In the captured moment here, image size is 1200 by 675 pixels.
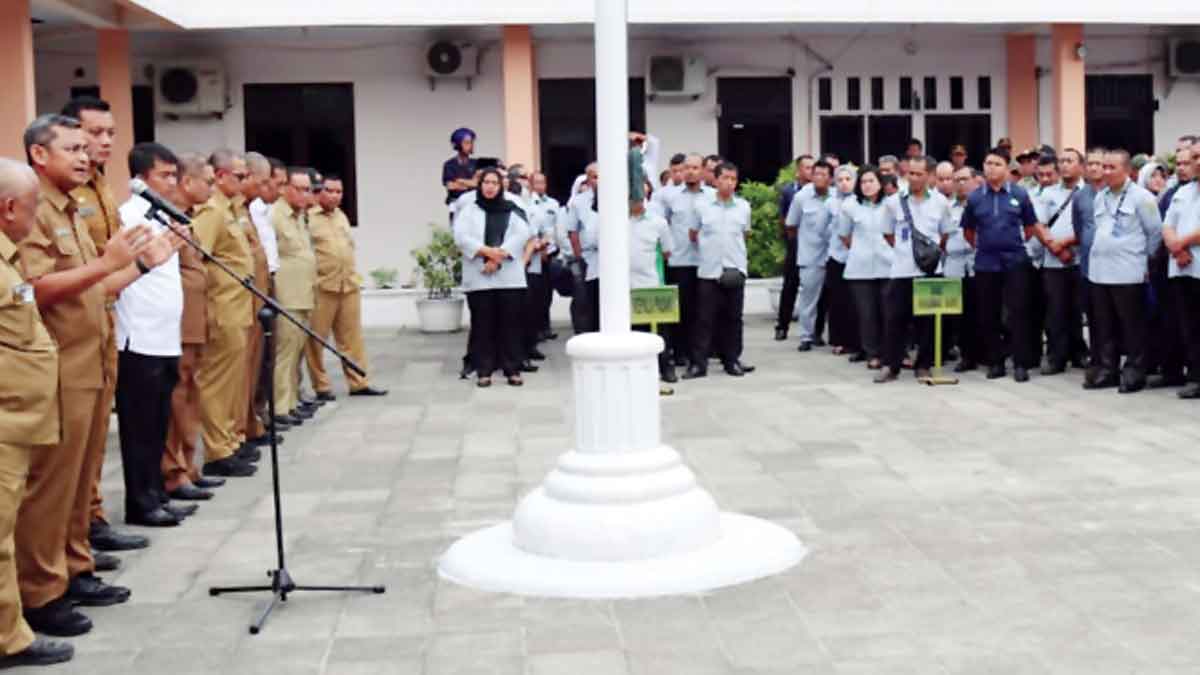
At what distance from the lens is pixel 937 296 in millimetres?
10812

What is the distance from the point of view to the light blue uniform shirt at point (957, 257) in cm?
1147

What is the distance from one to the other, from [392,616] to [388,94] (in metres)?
13.3

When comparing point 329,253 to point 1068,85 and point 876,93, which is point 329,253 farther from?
point 1068,85

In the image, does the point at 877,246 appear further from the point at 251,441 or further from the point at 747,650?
the point at 747,650

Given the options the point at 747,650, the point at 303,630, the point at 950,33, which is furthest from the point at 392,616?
the point at 950,33

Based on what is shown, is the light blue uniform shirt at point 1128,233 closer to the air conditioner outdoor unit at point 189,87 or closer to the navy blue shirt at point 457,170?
the navy blue shirt at point 457,170

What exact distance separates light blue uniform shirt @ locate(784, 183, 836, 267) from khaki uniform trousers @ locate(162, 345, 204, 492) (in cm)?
710

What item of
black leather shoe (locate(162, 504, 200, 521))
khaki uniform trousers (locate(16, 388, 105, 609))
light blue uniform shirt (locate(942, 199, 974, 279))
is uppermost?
light blue uniform shirt (locate(942, 199, 974, 279))

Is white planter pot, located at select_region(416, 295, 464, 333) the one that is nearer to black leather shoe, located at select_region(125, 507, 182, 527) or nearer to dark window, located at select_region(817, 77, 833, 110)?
dark window, located at select_region(817, 77, 833, 110)

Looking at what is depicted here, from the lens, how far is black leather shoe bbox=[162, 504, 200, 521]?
265 inches

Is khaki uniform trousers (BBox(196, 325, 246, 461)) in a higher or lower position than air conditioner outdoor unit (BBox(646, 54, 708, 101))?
lower

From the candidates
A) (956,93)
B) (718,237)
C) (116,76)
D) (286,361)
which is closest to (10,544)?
(286,361)

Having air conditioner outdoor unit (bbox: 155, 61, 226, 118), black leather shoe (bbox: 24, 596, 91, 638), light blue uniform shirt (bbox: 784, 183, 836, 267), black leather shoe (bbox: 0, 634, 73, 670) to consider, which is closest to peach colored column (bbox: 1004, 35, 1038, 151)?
light blue uniform shirt (bbox: 784, 183, 836, 267)

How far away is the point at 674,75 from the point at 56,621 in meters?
13.6
